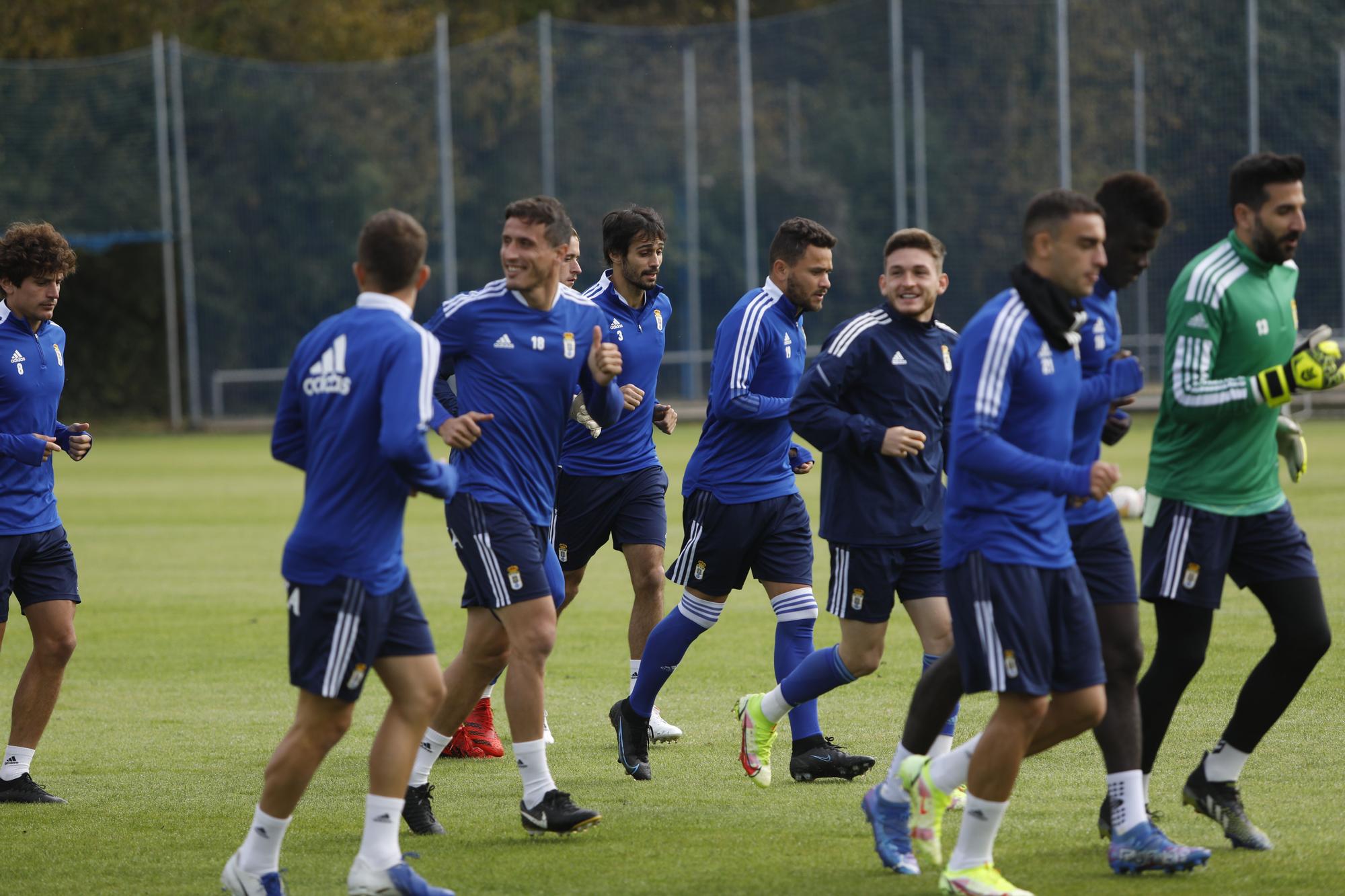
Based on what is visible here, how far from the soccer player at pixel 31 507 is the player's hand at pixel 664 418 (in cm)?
265

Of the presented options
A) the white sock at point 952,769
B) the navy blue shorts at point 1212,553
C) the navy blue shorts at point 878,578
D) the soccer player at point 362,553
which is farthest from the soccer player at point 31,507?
the navy blue shorts at point 1212,553

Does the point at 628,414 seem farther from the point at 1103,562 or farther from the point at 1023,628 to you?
the point at 1023,628

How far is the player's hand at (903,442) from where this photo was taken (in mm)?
6344

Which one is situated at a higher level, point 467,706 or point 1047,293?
point 1047,293

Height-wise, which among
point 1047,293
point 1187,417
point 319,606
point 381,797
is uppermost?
point 1047,293

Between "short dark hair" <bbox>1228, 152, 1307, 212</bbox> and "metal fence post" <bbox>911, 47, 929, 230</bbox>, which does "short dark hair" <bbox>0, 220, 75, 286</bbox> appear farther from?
"metal fence post" <bbox>911, 47, 929, 230</bbox>

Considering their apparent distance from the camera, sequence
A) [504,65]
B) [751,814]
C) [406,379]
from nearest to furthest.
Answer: [406,379] → [751,814] → [504,65]

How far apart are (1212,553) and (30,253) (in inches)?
186

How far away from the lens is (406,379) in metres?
5.07

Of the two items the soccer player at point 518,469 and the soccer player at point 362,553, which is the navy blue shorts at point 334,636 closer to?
the soccer player at point 362,553

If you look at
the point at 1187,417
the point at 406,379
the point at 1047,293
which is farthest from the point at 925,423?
the point at 406,379

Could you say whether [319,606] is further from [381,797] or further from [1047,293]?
[1047,293]

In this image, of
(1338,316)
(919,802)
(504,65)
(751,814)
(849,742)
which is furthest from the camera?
(504,65)

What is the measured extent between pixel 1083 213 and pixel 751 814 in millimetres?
2643
